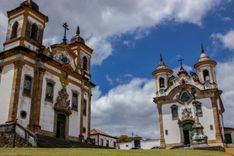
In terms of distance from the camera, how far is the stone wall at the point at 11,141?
60.1 ft

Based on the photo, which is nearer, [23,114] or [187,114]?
[23,114]

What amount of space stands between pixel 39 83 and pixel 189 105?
21019mm

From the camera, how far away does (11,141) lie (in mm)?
18625

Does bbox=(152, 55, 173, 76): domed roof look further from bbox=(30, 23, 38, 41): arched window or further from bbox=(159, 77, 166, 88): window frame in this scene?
bbox=(30, 23, 38, 41): arched window

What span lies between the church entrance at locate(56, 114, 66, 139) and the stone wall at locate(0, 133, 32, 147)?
7.67m

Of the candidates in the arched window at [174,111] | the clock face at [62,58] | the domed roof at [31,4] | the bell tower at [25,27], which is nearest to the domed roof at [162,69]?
the arched window at [174,111]

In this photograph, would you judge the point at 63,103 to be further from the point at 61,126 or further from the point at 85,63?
the point at 85,63

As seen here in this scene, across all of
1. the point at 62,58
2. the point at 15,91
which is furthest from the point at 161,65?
the point at 15,91

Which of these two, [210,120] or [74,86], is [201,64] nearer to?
[210,120]

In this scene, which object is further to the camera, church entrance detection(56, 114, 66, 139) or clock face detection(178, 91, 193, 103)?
clock face detection(178, 91, 193, 103)

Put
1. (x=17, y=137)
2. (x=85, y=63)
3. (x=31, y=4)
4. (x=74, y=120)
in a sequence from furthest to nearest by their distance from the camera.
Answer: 1. (x=85, y=63)
2. (x=74, y=120)
3. (x=31, y=4)
4. (x=17, y=137)

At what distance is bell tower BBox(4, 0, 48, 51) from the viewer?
2532 cm

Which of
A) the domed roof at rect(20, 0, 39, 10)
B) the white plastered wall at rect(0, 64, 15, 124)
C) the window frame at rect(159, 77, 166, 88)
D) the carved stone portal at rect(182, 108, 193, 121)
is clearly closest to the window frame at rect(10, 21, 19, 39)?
the domed roof at rect(20, 0, 39, 10)

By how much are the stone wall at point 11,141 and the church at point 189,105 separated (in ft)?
74.1
